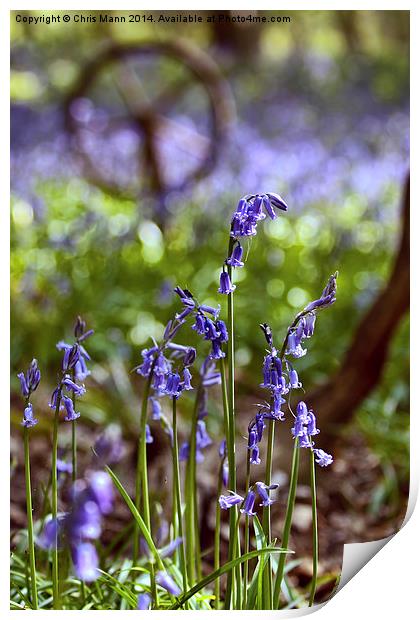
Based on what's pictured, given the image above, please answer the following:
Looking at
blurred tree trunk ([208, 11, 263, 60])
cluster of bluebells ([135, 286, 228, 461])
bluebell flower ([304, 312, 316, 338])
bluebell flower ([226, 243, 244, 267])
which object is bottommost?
cluster of bluebells ([135, 286, 228, 461])

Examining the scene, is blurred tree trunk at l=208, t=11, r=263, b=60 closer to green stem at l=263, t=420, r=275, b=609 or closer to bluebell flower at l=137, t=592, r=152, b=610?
green stem at l=263, t=420, r=275, b=609

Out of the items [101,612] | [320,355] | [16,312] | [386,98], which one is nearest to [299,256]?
[320,355]

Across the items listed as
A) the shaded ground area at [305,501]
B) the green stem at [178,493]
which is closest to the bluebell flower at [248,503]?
the green stem at [178,493]

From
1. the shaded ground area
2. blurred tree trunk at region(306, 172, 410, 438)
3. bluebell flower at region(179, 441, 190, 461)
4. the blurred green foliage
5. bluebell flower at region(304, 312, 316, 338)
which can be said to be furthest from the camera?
blurred tree trunk at region(306, 172, 410, 438)

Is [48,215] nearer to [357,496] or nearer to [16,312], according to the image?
[16,312]

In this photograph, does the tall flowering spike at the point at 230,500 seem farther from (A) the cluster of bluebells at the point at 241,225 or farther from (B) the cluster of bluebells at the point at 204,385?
(A) the cluster of bluebells at the point at 241,225

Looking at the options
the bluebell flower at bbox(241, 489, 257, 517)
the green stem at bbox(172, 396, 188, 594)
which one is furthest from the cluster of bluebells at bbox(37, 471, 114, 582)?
the bluebell flower at bbox(241, 489, 257, 517)
